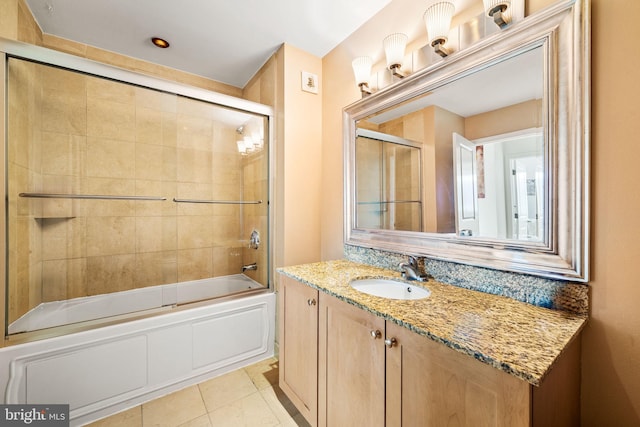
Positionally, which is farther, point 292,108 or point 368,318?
point 292,108

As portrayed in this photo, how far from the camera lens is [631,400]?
81cm

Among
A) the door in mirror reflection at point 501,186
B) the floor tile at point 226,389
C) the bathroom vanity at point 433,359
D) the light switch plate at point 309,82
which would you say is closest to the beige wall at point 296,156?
the light switch plate at point 309,82

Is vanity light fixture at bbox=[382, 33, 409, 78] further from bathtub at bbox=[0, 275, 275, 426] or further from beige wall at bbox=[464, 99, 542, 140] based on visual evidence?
bathtub at bbox=[0, 275, 275, 426]

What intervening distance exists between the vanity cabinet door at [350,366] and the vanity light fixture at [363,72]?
1.38m

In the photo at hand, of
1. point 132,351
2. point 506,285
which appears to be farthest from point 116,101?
point 506,285

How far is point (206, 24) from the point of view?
1818 millimetres

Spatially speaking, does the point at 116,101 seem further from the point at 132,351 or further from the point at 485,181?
the point at 485,181

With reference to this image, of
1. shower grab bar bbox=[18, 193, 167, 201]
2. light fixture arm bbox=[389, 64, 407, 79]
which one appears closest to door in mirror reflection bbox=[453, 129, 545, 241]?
light fixture arm bbox=[389, 64, 407, 79]

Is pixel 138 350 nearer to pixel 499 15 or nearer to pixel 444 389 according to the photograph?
pixel 444 389

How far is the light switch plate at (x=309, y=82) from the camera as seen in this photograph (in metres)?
2.11

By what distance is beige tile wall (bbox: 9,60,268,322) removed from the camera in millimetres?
1613

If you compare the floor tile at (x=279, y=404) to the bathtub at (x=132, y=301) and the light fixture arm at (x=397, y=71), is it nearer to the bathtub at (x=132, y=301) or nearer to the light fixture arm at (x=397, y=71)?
the bathtub at (x=132, y=301)

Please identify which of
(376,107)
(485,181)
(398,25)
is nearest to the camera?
(485,181)

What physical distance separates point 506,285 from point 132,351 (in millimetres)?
2114
